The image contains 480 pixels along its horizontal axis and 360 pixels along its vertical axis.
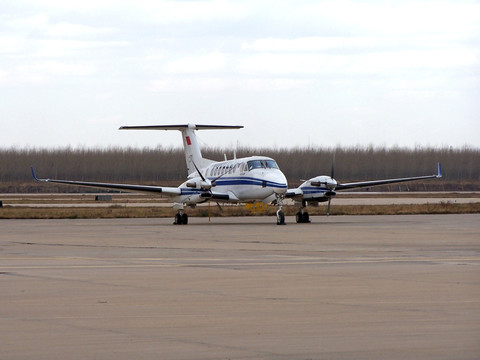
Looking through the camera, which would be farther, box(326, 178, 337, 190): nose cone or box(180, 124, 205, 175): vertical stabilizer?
box(180, 124, 205, 175): vertical stabilizer

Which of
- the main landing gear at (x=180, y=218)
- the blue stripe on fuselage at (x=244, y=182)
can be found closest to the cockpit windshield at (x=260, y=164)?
the blue stripe on fuselage at (x=244, y=182)

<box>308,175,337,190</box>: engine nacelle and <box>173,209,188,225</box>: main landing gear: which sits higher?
<box>308,175,337,190</box>: engine nacelle

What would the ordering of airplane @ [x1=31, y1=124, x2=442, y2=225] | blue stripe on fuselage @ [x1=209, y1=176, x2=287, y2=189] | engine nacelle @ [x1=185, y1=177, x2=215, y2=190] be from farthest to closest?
engine nacelle @ [x1=185, y1=177, x2=215, y2=190] → airplane @ [x1=31, y1=124, x2=442, y2=225] → blue stripe on fuselage @ [x1=209, y1=176, x2=287, y2=189]

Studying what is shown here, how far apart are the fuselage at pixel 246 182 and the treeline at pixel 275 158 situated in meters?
94.9

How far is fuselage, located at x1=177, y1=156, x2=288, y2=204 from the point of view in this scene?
126 ft

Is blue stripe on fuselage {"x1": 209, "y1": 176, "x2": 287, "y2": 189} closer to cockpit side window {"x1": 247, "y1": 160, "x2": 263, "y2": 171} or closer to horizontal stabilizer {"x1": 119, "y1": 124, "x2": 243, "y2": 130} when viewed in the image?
cockpit side window {"x1": 247, "y1": 160, "x2": 263, "y2": 171}

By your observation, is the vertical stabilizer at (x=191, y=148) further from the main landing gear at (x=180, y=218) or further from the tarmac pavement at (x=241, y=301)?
the tarmac pavement at (x=241, y=301)

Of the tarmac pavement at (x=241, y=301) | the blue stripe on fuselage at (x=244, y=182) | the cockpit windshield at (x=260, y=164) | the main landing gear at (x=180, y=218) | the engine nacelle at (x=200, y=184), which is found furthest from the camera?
the engine nacelle at (x=200, y=184)

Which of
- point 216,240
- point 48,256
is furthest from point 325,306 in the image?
point 216,240

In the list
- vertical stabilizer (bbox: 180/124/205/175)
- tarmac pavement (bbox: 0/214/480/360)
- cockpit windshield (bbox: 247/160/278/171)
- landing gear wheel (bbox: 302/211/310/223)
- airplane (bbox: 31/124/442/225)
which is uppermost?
vertical stabilizer (bbox: 180/124/205/175)

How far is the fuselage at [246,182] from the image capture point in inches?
1511

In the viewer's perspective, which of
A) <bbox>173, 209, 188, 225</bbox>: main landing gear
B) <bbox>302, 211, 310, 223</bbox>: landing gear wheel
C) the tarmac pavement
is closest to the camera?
the tarmac pavement

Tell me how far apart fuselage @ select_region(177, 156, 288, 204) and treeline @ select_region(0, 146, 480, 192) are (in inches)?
3738

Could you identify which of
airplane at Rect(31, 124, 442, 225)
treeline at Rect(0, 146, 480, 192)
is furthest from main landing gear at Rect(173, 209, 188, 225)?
treeline at Rect(0, 146, 480, 192)
